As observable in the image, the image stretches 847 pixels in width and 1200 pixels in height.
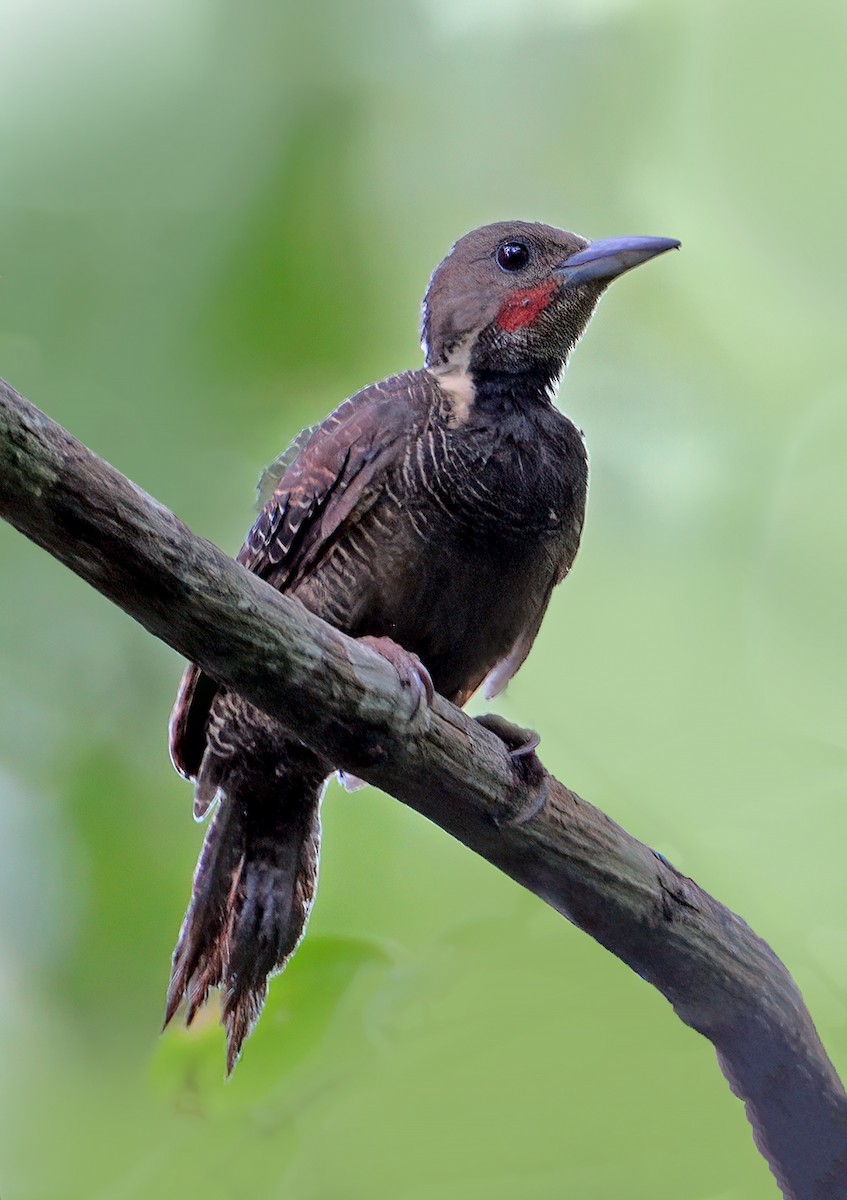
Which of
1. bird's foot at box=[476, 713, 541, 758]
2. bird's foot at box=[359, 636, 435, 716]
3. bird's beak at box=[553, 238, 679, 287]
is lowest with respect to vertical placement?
bird's foot at box=[359, 636, 435, 716]

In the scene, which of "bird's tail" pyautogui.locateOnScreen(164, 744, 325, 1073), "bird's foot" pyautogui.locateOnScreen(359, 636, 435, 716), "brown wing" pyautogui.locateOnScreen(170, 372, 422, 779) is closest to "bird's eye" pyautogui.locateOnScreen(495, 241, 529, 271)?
"brown wing" pyautogui.locateOnScreen(170, 372, 422, 779)

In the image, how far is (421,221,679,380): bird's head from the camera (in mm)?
1912

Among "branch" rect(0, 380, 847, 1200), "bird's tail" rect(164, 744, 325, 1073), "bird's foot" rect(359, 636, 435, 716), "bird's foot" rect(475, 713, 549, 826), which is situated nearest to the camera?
"branch" rect(0, 380, 847, 1200)

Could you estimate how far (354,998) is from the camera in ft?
5.26

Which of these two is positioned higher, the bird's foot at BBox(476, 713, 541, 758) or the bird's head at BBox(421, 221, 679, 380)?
the bird's head at BBox(421, 221, 679, 380)

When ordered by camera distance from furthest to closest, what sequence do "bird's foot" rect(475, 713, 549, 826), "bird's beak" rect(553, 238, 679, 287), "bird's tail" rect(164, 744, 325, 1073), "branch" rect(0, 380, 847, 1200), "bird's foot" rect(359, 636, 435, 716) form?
"bird's tail" rect(164, 744, 325, 1073), "bird's beak" rect(553, 238, 679, 287), "bird's foot" rect(475, 713, 549, 826), "bird's foot" rect(359, 636, 435, 716), "branch" rect(0, 380, 847, 1200)

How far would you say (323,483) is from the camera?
1.82m

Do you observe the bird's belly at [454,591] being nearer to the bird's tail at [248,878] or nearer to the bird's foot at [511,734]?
the bird's foot at [511,734]

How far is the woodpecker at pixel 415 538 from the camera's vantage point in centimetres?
179

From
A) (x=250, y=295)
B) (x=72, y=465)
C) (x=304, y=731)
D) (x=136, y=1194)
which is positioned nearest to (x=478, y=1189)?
(x=136, y=1194)

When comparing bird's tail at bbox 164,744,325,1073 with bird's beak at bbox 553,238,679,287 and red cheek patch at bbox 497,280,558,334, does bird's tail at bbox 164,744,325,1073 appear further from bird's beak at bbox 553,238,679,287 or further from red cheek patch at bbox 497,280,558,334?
bird's beak at bbox 553,238,679,287

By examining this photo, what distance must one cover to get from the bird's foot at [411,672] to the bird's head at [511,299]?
0.54 meters

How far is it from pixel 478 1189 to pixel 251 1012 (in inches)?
22.6

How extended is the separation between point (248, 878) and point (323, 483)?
65cm
